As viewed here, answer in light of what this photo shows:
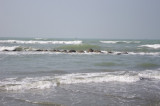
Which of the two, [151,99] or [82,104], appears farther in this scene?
[151,99]

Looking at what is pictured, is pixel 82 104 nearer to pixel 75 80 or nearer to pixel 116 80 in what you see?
pixel 75 80

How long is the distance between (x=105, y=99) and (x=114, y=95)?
633 mm

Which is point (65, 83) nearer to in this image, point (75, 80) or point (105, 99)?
point (75, 80)

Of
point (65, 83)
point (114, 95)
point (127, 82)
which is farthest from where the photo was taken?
point (127, 82)

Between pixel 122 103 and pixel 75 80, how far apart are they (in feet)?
11.8

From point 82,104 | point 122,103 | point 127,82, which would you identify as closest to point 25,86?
point 82,104

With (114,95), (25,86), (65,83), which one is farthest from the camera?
(65,83)

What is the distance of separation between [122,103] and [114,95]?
2.94 feet

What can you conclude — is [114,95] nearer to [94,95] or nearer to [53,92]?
[94,95]

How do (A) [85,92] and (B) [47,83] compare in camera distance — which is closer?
(A) [85,92]

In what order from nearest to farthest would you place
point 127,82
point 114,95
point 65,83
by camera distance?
point 114,95
point 65,83
point 127,82

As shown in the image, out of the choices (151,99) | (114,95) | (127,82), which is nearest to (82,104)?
(114,95)

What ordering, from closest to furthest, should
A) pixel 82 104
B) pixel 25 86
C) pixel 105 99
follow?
1. pixel 82 104
2. pixel 105 99
3. pixel 25 86

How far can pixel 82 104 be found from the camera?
6.60m
